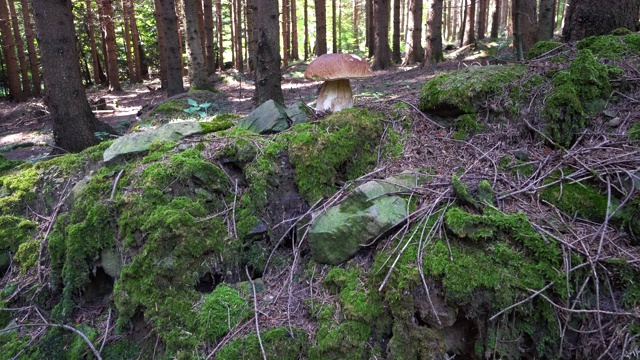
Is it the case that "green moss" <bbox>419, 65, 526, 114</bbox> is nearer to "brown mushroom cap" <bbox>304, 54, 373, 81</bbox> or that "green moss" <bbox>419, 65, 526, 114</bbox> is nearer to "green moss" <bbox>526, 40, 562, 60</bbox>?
"green moss" <bbox>526, 40, 562, 60</bbox>

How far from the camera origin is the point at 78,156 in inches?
166

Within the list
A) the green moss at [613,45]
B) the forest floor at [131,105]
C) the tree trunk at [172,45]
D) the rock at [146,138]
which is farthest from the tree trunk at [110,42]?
the green moss at [613,45]

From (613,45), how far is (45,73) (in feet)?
23.5

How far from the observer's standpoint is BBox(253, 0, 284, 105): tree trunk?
5.98 meters

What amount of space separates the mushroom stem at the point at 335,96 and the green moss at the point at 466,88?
0.83 meters

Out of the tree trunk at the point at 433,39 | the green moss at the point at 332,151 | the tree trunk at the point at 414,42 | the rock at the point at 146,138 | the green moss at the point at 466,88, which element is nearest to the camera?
the green moss at the point at 332,151

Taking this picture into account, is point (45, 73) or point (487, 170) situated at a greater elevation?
point (45, 73)

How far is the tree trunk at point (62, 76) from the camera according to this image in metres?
5.16

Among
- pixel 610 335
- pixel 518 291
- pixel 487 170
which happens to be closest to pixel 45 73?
pixel 487 170

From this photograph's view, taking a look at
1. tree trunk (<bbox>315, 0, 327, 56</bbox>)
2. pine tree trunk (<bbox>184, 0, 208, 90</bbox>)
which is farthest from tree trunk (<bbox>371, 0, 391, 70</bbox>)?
pine tree trunk (<bbox>184, 0, 208, 90</bbox>)

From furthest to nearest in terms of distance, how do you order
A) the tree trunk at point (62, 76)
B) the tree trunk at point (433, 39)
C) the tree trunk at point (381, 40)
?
1. the tree trunk at point (381, 40)
2. the tree trunk at point (433, 39)
3. the tree trunk at point (62, 76)

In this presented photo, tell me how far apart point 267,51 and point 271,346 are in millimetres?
4854

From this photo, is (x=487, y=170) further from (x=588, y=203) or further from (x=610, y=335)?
(x=610, y=335)

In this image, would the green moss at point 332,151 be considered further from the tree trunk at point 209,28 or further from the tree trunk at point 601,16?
the tree trunk at point 209,28
